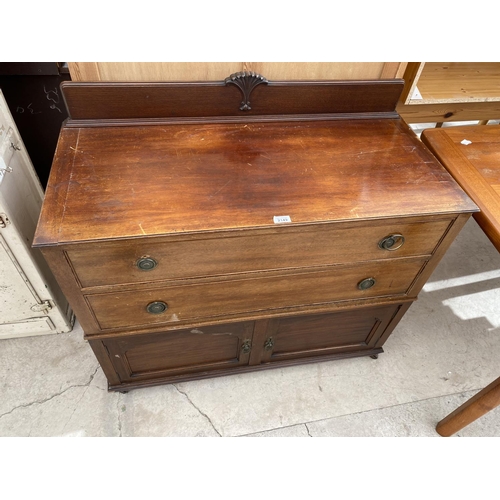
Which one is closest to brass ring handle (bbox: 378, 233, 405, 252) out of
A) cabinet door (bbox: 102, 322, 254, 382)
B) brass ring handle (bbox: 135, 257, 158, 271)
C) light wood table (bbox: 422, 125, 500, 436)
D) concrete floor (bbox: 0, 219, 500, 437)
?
light wood table (bbox: 422, 125, 500, 436)

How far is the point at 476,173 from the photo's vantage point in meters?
1.37

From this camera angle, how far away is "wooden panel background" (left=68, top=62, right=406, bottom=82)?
1.26 meters

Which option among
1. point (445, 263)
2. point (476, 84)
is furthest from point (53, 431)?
point (476, 84)

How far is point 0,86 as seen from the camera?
1.61 meters

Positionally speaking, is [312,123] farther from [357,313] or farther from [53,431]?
[53,431]

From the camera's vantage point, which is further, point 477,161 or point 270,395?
point 270,395

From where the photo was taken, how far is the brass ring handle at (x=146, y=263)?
3.48 feet

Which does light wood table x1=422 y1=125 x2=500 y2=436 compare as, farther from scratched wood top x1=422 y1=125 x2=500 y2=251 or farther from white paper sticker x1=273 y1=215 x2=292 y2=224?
white paper sticker x1=273 y1=215 x2=292 y2=224

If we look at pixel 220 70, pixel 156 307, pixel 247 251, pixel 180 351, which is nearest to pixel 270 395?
pixel 180 351

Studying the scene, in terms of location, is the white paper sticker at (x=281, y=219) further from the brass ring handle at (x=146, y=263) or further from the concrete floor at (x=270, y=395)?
the concrete floor at (x=270, y=395)

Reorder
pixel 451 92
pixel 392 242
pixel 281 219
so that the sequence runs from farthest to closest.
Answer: pixel 451 92
pixel 392 242
pixel 281 219

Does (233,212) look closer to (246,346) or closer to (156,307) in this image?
(156,307)

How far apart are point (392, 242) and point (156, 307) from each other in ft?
2.49

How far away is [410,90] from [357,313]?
0.93 meters
